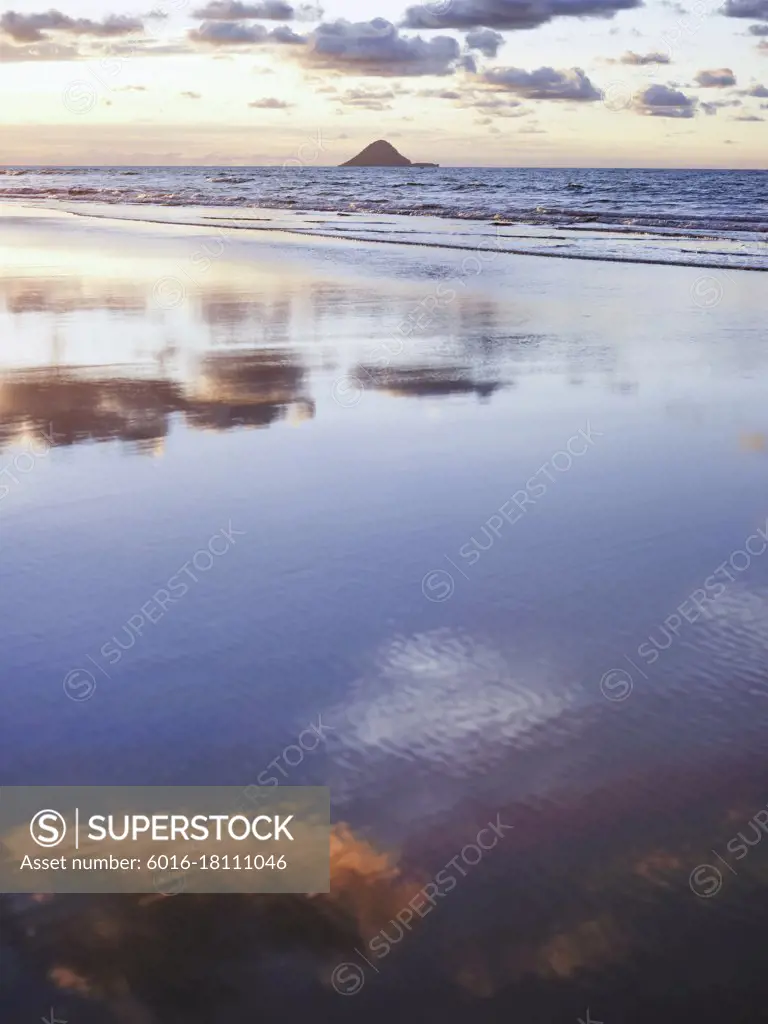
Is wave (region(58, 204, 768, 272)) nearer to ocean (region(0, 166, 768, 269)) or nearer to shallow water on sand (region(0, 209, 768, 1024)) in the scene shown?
ocean (region(0, 166, 768, 269))

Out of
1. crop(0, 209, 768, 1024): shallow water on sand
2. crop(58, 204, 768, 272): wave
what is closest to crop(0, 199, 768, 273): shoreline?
crop(58, 204, 768, 272): wave

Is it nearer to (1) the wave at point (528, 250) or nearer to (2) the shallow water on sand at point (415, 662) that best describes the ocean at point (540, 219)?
(1) the wave at point (528, 250)

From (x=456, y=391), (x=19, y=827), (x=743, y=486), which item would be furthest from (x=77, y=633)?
(x=456, y=391)

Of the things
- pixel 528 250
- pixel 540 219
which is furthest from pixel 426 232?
pixel 540 219

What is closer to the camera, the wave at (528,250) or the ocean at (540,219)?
the wave at (528,250)

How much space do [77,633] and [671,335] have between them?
11.3 meters

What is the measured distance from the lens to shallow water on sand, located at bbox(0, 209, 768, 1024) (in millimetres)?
3270

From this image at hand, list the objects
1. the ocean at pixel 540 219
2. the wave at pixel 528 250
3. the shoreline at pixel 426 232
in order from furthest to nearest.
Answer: the ocean at pixel 540 219
the shoreline at pixel 426 232
the wave at pixel 528 250

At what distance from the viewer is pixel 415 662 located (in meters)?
5.15

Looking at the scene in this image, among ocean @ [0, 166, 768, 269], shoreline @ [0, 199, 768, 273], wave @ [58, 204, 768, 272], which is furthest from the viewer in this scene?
ocean @ [0, 166, 768, 269]

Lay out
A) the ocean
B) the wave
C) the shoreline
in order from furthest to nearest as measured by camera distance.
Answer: the ocean, the shoreline, the wave

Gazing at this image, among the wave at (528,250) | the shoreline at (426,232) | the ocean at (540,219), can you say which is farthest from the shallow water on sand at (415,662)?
the ocean at (540,219)

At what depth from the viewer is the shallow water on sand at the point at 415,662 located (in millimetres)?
3270

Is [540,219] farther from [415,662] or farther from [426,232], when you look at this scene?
[415,662]
